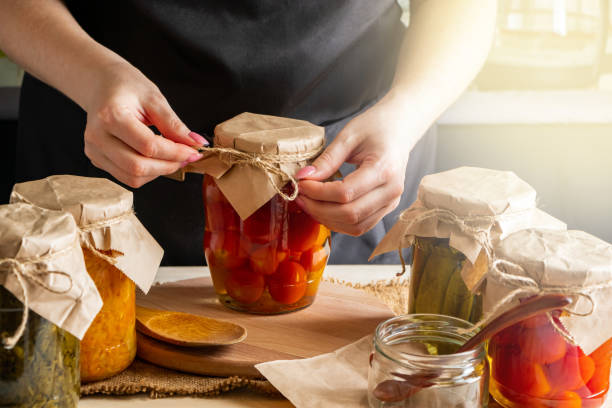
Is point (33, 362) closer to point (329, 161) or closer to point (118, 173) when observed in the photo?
point (118, 173)

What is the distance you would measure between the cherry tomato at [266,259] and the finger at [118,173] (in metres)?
0.17

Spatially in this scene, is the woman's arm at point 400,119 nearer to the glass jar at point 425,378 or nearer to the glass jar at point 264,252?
the glass jar at point 264,252

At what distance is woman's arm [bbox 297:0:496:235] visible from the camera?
0.91m

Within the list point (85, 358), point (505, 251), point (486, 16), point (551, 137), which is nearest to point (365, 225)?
point (505, 251)

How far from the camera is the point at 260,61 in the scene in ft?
4.06

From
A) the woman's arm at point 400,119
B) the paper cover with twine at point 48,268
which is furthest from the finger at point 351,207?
the paper cover with twine at point 48,268

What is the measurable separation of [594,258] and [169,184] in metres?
0.86

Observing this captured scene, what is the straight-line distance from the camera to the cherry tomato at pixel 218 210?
37.4 inches

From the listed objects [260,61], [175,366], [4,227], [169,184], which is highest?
[260,61]

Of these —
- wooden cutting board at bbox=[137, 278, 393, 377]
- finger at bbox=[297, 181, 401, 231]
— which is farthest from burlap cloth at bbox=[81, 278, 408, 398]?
finger at bbox=[297, 181, 401, 231]

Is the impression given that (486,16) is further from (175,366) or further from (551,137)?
(551,137)

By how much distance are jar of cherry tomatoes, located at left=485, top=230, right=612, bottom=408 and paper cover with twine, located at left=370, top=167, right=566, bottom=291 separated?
6 centimetres

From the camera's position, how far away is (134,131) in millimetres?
875

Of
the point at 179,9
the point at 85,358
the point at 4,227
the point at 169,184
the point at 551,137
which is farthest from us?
the point at 551,137
